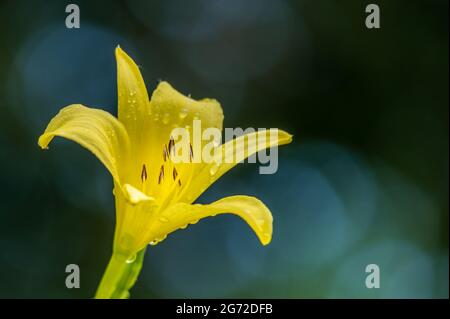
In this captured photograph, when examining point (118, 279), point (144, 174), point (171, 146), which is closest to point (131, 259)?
point (118, 279)

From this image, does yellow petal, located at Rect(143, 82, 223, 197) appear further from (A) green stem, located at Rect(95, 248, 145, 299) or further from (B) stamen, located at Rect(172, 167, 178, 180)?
(A) green stem, located at Rect(95, 248, 145, 299)

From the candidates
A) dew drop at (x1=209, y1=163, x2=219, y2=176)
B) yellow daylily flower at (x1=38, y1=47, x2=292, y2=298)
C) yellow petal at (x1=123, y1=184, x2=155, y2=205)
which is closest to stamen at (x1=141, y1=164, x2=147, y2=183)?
yellow daylily flower at (x1=38, y1=47, x2=292, y2=298)

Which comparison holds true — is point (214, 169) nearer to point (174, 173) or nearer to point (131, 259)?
point (174, 173)

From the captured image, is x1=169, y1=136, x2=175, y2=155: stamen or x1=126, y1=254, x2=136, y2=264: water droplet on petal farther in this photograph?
x1=169, y1=136, x2=175, y2=155: stamen

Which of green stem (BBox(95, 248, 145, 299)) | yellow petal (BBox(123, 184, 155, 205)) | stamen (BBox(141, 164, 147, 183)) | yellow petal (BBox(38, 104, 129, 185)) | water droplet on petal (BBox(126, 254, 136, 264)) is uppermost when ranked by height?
yellow petal (BBox(38, 104, 129, 185))

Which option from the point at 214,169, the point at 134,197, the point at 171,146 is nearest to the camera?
the point at 134,197

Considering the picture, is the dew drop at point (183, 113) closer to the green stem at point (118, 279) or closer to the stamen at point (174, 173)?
the stamen at point (174, 173)
